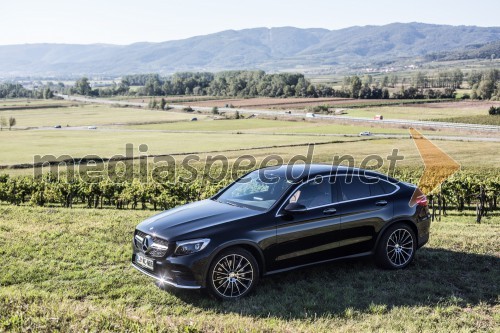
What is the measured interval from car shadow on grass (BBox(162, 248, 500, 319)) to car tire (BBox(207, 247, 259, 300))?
0.55ft

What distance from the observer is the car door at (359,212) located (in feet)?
29.6

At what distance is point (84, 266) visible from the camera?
957cm

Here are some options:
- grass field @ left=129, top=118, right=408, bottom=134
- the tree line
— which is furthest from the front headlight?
grass field @ left=129, top=118, right=408, bottom=134

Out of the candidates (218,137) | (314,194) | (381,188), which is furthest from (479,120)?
(314,194)

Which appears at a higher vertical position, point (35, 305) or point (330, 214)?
point (330, 214)

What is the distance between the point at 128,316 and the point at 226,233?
6.55ft

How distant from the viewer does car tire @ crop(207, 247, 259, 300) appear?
7848 millimetres

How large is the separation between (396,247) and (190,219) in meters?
3.71

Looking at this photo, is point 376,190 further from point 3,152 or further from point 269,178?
point 3,152

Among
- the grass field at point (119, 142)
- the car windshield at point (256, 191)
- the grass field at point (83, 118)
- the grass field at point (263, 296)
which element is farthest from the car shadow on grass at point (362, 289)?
the grass field at point (83, 118)

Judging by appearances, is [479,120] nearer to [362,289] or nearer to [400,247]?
[400,247]

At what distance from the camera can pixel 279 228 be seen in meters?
8.34

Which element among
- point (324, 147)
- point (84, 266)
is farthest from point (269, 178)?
point (324, 147)

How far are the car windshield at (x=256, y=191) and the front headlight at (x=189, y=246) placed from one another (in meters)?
1.23
